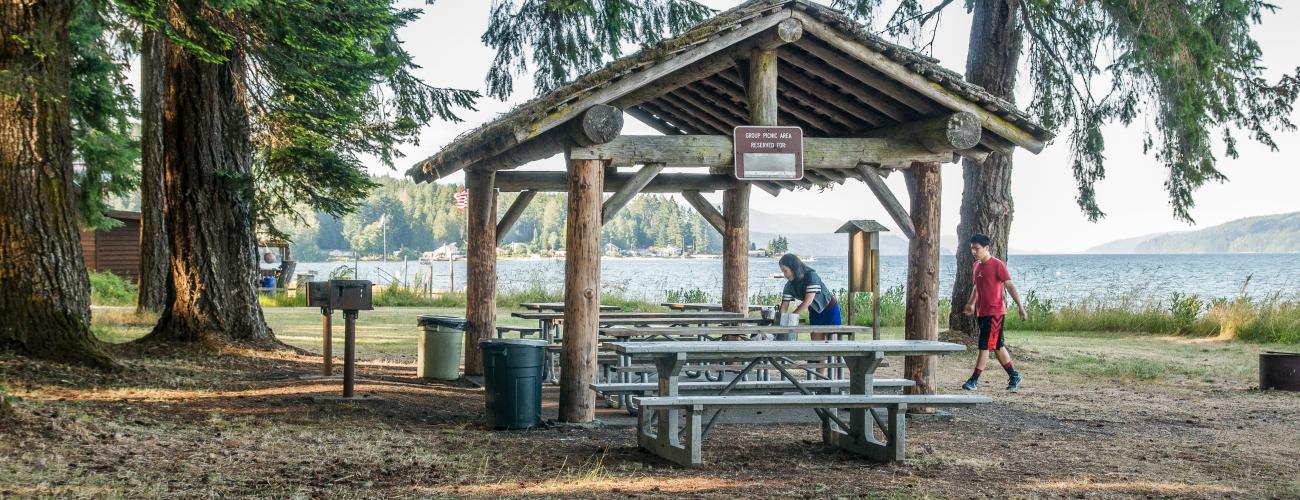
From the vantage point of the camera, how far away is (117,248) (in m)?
37.6

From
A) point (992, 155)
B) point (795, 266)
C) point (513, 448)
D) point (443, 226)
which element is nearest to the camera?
point (513, 448)

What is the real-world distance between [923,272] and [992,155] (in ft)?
24.3

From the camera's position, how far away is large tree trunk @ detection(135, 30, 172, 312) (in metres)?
20.0

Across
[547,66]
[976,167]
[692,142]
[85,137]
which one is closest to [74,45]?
[85,137]

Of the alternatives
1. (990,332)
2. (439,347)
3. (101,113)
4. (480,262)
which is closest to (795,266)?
(990,332)

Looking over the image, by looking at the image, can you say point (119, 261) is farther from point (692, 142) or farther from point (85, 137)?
point (692, 142)

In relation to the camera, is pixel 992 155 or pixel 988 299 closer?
pixel 988 299

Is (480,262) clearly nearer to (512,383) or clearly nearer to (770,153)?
(512,383)

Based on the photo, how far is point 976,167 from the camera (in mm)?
16734

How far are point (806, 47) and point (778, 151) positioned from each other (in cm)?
88

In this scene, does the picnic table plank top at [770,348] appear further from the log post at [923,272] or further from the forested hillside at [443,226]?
the forested hillside at [443,226]

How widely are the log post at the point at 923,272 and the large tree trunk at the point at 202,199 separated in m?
8.18

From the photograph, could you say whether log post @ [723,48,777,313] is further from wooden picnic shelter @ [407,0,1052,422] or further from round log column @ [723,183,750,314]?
wooden picnic shelter @ [407,0,1052,422]

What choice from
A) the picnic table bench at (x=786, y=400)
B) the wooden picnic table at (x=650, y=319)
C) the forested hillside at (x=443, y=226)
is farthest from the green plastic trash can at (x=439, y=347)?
the forested hillside at (x=443, y=226)
